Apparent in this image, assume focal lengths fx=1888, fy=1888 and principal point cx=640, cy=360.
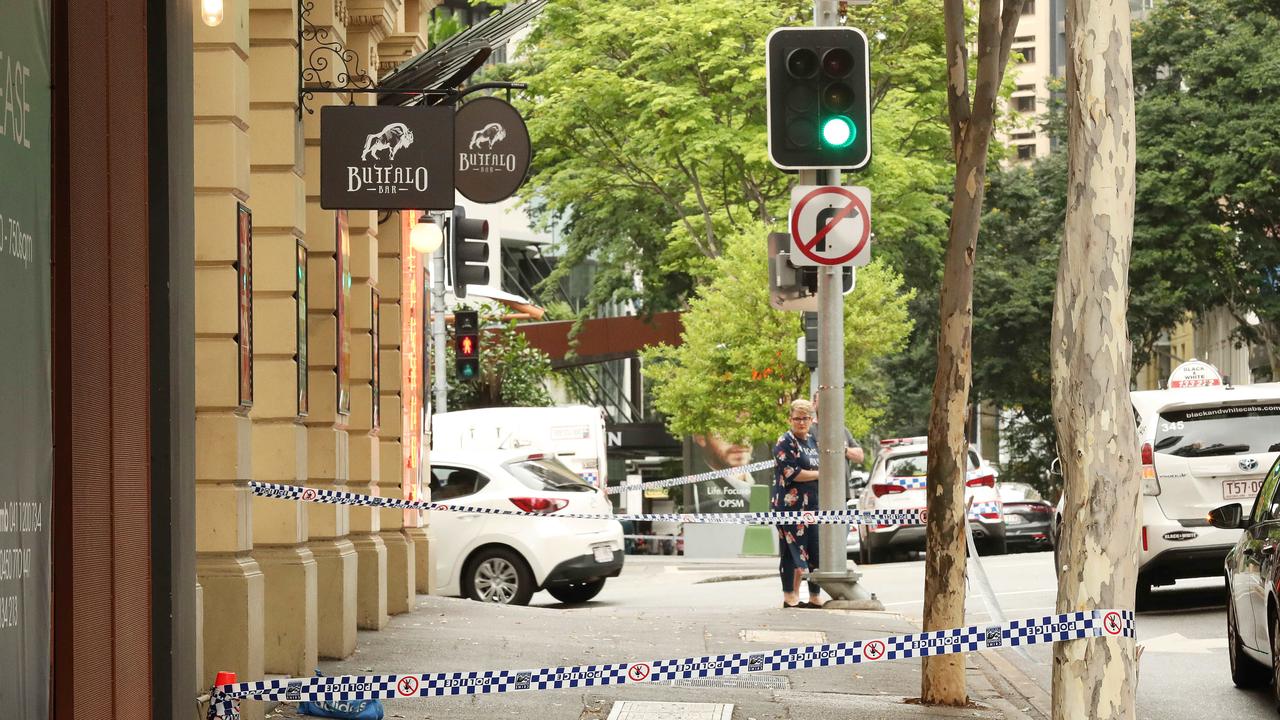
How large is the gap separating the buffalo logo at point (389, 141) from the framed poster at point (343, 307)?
121cm

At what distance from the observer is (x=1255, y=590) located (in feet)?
34.6

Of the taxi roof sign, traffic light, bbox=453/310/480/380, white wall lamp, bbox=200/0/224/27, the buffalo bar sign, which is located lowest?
the taxi roof sign

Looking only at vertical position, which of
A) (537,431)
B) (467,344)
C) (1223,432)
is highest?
(467,344)

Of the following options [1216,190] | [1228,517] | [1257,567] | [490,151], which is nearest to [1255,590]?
[1257,567]

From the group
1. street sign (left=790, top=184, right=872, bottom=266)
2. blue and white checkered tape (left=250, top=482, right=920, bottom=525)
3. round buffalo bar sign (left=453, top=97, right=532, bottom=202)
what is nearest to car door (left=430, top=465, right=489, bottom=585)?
blue and white checkered tape (left=250, top=482, right=920, bottom=525)

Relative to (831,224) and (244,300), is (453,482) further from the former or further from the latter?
(244,300)

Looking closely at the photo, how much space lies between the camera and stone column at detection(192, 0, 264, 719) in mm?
9438

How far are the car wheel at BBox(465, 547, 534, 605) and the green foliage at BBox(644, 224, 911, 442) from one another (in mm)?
17923

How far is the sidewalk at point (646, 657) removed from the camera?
33.1ft

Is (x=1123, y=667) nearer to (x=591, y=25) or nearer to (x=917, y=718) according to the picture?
(x=917, y=718)

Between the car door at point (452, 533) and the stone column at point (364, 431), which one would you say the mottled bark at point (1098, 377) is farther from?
the car door at point (452, 533)

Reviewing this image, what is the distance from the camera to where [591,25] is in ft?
113

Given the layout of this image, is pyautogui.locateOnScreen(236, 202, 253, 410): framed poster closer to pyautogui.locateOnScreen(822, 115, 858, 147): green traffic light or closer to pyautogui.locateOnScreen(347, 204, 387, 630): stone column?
pyautogui.locateOnScreen(822, 115, 858, 147): green traffic light

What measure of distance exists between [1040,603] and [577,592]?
17.3 feet
